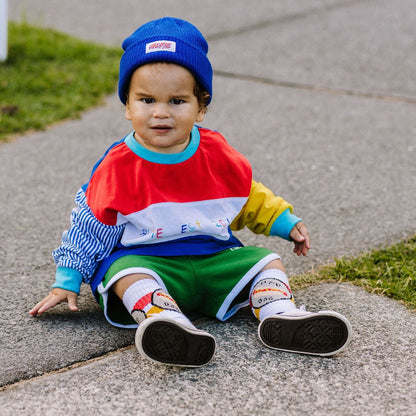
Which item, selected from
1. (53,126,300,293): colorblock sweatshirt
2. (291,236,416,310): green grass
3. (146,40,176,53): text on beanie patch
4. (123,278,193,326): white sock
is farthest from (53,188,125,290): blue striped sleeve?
(291,236,416,310): green grass

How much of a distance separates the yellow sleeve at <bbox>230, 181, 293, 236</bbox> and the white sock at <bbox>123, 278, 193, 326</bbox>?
0.50 metres

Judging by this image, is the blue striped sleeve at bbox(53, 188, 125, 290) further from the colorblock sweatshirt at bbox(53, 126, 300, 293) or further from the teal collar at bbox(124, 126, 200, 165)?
the teal collar at bbox(124, 126, 200, 165)

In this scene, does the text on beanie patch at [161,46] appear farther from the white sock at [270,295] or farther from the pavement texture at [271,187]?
the pavement texture at [271,187]

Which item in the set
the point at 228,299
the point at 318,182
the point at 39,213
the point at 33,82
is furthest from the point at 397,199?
the point at 33,82

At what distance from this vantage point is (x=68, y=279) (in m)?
2.40

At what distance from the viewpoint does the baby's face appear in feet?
7.64

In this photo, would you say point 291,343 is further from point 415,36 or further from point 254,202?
point 415,36

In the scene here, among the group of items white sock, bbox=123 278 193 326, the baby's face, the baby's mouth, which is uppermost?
the baby's face

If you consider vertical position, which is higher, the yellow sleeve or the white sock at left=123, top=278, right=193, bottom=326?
the yellow sleeve

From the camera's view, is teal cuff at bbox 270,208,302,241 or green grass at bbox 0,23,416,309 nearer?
teal cuff at bbox 270,208,302,241

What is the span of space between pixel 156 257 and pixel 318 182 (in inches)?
61.4

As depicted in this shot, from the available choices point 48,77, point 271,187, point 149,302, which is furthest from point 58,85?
point 149,302

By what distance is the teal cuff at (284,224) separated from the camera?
2.61 m

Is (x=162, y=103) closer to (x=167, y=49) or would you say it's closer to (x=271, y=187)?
(x=167, y=49)
